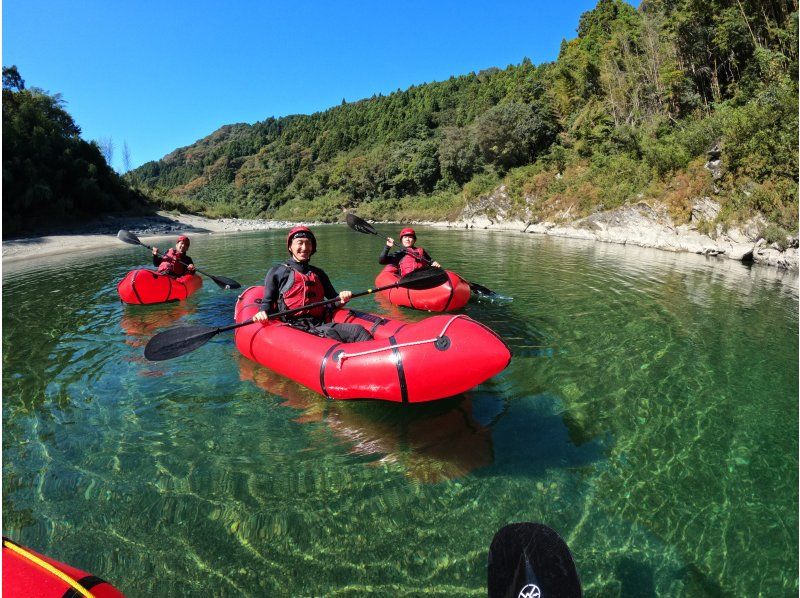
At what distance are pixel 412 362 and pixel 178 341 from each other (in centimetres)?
240

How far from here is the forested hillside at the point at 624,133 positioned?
13.1m

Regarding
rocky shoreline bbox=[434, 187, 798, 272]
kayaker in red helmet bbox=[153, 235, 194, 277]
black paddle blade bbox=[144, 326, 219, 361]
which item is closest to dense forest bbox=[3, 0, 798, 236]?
rocky shoreline bbox=[434, 187, 798, 272]

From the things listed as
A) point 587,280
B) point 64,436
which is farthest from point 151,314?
point 587,280

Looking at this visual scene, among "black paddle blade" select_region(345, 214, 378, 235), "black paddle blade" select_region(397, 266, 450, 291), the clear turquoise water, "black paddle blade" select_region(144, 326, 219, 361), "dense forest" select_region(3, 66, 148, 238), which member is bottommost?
the clear turquoise water

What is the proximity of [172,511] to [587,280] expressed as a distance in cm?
866

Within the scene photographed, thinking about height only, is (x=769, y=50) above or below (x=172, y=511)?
above

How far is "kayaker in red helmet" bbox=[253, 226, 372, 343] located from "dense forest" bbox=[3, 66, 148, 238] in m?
22.7

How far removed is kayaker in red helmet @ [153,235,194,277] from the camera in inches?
311

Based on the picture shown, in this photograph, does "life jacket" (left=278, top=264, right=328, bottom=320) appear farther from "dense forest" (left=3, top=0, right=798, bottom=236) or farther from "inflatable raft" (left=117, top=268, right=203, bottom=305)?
"dense forest" (left=3, top=0, right=798, bottom=236)

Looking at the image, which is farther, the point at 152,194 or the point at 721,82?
the point at 152,194

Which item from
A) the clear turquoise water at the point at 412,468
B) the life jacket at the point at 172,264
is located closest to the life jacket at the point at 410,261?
the clear turquoise water at the point at 412,468

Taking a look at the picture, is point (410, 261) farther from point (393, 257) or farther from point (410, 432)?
point (410, 432)

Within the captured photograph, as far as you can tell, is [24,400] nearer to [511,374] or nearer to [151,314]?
[151,314]

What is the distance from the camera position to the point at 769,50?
45.6ft
